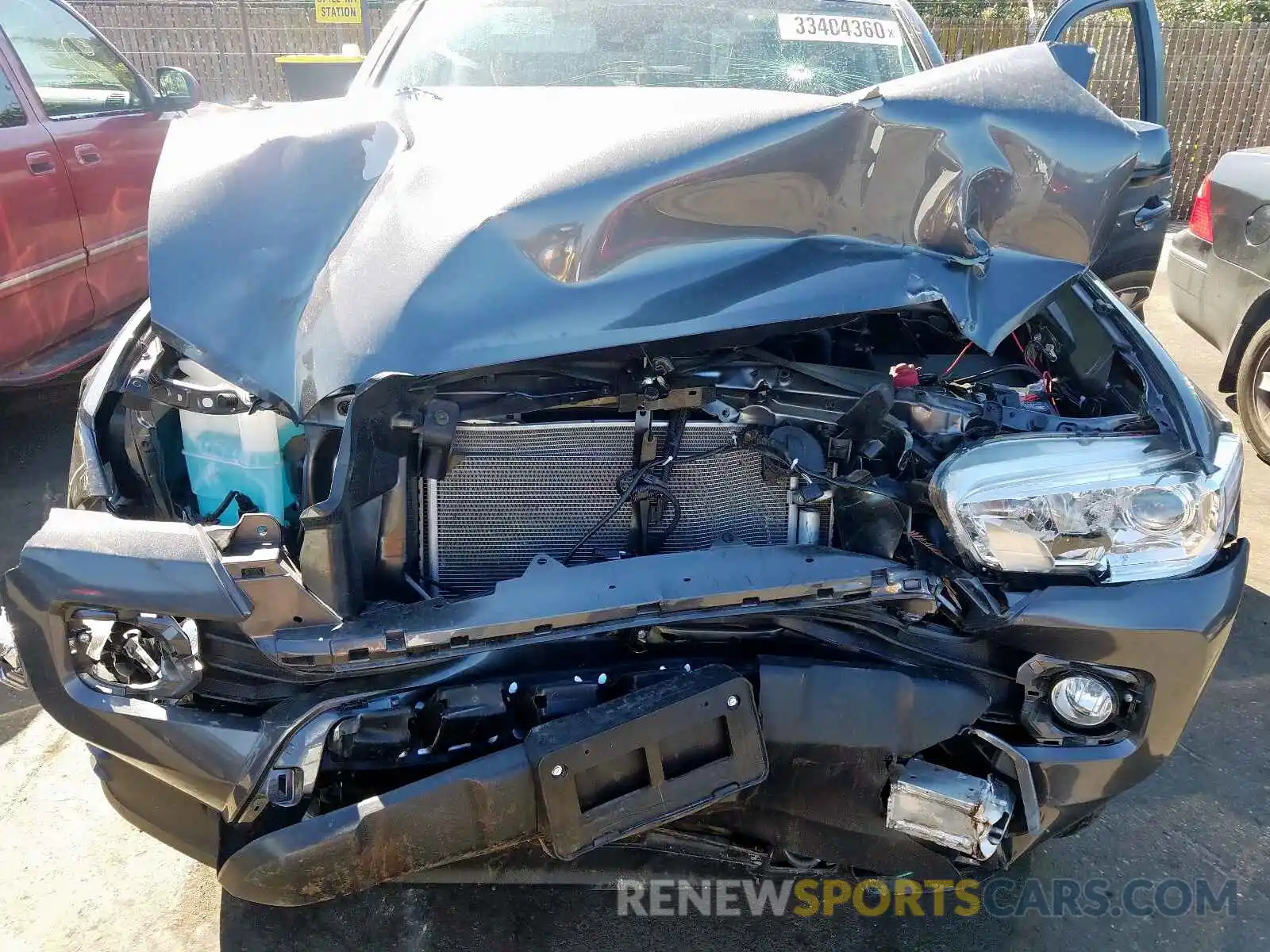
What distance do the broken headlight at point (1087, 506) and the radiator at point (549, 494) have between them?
17.5 inches

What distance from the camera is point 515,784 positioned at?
1647 mm

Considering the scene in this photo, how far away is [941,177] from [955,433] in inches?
22.4

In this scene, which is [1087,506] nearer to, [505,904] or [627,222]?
[627,222]

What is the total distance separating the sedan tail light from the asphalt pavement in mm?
3447

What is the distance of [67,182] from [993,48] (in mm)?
10106

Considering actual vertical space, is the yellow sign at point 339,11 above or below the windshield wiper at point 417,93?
above

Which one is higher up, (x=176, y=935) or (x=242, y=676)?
(x=242, y=676)

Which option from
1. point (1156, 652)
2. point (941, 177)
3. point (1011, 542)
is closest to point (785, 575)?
point (1011, 542)

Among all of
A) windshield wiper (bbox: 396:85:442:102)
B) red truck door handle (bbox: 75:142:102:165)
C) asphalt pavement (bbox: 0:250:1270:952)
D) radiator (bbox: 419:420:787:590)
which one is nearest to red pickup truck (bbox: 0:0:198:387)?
red truck door handle (bbox: 75:142:102:165)

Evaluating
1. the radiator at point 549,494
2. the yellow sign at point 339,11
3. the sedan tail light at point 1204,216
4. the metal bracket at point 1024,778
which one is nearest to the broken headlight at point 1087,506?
the metal bracket at point 1024,778

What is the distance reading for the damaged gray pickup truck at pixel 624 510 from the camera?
1.71 meters

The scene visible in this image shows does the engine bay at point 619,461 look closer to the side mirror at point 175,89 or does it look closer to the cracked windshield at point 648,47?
the cracked windshield at point 648,47

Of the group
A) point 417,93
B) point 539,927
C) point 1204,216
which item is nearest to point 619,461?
point 539,927

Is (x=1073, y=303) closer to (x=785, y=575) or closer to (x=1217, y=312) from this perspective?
(x=785, y=575)
